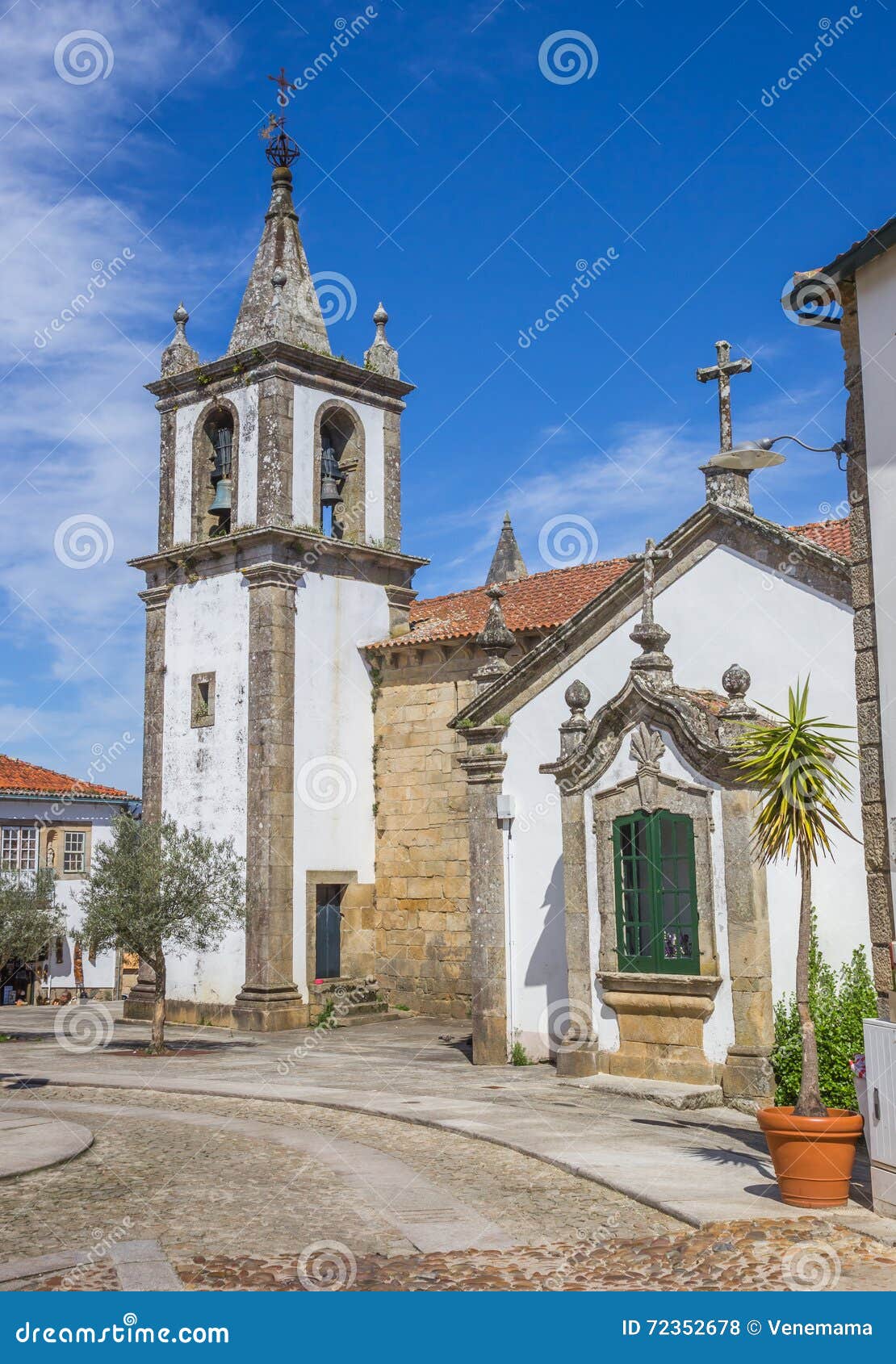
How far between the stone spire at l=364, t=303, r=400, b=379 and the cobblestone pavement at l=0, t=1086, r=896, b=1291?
16956 millimetres

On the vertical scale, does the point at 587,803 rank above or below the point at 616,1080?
above

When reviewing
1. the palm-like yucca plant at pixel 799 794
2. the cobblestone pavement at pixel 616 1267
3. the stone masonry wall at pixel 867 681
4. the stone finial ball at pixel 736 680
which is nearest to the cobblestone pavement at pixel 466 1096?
the cobblestone pavement at pixel 616 1267

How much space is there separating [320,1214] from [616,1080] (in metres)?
5.99

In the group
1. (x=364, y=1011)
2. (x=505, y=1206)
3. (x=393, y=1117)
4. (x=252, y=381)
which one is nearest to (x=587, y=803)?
(x=393, y=1117)

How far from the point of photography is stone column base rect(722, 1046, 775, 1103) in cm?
1236

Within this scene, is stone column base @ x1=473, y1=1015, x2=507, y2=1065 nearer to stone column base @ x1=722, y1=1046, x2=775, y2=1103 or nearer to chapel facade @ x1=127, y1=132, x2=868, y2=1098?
chapel facade @ x1=127, y1=132, x2=868, y2=1098

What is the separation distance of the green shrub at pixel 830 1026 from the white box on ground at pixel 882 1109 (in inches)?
122

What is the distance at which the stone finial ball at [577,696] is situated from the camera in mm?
14992

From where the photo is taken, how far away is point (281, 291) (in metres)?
23.4

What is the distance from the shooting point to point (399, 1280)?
6.56 m

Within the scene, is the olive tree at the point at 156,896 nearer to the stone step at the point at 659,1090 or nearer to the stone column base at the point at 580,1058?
the stone column base at the point at 580,1058

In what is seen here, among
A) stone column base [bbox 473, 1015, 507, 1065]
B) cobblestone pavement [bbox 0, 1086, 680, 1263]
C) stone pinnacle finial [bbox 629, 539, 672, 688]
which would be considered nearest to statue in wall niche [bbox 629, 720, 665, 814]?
Answer: stone pinnacle finial [bbox 629, 539, 672, 688]

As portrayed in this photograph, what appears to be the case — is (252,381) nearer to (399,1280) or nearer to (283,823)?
(283,823)

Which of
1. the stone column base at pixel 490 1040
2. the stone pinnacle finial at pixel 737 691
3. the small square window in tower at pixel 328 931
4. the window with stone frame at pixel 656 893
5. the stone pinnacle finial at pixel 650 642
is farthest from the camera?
the small square window in tower at pixel 328 931
